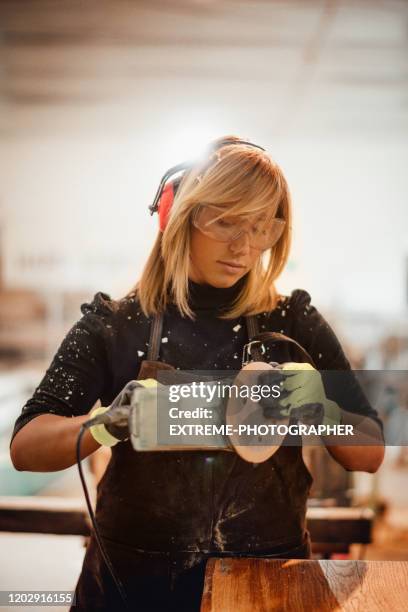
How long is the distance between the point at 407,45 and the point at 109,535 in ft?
10.3

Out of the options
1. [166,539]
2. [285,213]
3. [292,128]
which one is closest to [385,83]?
[292,128]

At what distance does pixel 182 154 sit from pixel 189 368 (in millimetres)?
3608

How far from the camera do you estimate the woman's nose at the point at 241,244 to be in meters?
1.20

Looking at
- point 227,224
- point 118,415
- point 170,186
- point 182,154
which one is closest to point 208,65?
point 182,154

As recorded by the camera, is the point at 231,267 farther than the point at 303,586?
Yes

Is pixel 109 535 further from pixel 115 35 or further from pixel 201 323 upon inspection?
pixel 115 35

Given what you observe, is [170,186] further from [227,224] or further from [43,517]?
[43,517]

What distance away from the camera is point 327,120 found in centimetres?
425

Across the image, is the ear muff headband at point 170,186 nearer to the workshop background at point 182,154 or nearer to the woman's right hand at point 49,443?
the woman's right hand at point 49,443

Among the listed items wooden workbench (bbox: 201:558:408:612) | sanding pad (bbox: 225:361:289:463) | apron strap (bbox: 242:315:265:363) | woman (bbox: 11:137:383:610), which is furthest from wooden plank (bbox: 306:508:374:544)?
sanding pad (bbox: 225:361:289:463)

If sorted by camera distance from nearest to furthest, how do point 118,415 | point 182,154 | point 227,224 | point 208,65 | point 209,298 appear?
point 118,415 → point 227,224 → point 209,298 → point 208,65 → point 182,154

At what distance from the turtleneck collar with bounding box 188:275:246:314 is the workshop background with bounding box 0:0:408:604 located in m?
1.11

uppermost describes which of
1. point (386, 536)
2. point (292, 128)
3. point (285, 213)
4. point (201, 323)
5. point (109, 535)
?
point (292, 128)

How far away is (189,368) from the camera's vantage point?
1.27 m
